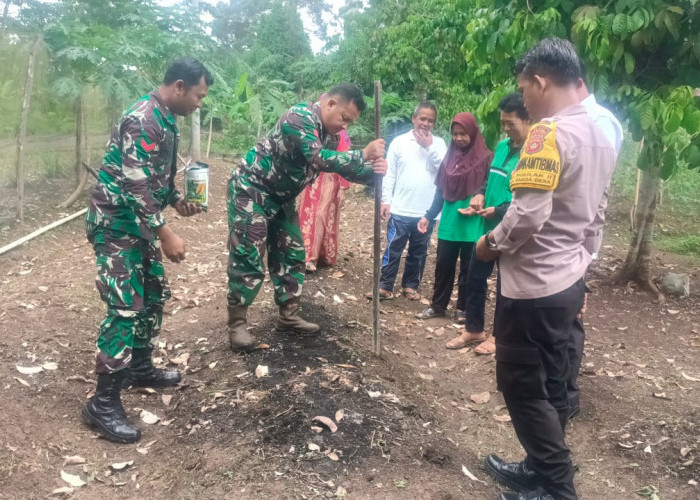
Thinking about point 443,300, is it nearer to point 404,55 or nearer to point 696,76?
point 696,76

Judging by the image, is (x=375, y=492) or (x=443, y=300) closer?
(x=375, y=492)

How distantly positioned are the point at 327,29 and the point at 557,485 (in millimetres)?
26085

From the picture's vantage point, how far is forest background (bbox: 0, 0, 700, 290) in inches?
189

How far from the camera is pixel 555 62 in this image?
2502mm

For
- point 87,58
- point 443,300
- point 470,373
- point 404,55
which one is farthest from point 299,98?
point 470,373

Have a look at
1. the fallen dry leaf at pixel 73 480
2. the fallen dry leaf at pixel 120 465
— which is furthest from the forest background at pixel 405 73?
the fallen dry leaf at pixel 73 480

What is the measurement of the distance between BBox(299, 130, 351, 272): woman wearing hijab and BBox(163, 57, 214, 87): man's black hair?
2.73m

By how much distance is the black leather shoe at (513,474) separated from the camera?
2959 mm

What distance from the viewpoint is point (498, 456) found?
341 cm

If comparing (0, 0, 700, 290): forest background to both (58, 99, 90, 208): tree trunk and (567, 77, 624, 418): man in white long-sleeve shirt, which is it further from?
(567, 77, 624, 418): man in white long-sleeve shirt

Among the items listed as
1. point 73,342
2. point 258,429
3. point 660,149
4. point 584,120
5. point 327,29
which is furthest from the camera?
point 327,29

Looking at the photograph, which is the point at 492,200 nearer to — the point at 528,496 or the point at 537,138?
the point at 537,138

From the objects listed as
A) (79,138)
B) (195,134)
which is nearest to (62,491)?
(79,138)

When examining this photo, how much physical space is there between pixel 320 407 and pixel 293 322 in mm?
1096
